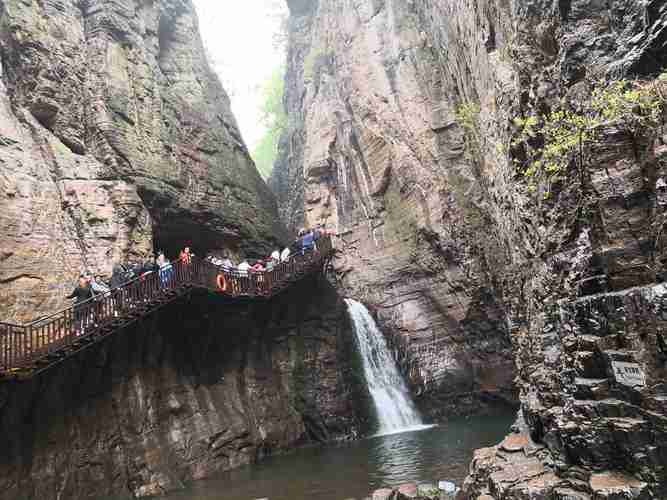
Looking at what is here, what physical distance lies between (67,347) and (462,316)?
511 inches

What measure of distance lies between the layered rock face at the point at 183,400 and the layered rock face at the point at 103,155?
2223mm

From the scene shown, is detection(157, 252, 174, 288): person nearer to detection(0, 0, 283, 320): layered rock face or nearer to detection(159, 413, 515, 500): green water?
detection(0, 0, 283, 320): layered rock face

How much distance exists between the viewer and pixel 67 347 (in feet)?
32.3

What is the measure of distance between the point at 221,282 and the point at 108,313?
12.1 feet

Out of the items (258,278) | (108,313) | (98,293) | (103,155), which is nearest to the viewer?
(108,313)

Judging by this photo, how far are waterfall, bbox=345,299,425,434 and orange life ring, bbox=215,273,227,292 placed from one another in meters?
6.38

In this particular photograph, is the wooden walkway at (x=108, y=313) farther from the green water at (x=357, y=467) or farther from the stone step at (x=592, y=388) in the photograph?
the stone step at (x=592, y=388)

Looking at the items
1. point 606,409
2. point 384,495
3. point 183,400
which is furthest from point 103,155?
point 606,409

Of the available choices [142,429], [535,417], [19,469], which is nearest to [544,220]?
[535,417]

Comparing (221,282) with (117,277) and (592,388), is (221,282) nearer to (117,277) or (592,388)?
(117,277)

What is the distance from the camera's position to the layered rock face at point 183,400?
33.9 feet

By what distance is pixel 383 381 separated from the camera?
1747 centimetres

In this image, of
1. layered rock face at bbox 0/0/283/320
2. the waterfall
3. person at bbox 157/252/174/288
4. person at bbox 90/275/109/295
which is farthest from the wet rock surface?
person at bbox 90/275/109/295

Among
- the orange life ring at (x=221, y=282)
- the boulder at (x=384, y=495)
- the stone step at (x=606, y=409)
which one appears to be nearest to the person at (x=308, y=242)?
the orange life ring at (x=221, y=282)
